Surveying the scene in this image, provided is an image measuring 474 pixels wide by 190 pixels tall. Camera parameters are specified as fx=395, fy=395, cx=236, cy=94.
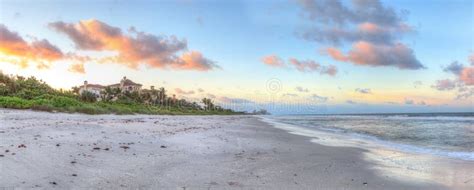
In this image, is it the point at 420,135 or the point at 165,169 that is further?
the point at 420,135

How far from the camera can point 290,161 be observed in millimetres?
10094

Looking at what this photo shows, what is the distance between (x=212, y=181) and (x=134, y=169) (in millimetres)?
1590

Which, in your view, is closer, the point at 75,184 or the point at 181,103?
Result: the point at 75,184

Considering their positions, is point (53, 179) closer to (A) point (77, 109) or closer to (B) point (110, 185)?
(B) point (110, 185)

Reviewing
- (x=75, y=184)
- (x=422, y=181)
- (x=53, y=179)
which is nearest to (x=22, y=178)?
(x=53, y=179)

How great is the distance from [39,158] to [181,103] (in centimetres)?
13119

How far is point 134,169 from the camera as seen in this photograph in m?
7.47

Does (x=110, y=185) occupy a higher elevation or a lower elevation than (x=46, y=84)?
lower

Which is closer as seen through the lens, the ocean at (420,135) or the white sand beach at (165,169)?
the white sand beach at (165,169)

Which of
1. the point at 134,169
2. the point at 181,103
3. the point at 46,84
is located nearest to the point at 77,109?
the point at 46,84

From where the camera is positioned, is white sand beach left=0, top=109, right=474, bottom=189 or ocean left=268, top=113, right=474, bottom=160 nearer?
white sand beach left=0, top=109, right=474, bottom=189

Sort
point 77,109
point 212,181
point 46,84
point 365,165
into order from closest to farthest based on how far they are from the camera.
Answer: point 212,181 → point 365,165 → point 77,109 → point 46,84

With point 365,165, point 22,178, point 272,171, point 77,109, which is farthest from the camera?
point 77,109

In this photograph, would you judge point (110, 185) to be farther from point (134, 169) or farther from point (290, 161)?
point (290, 161)
